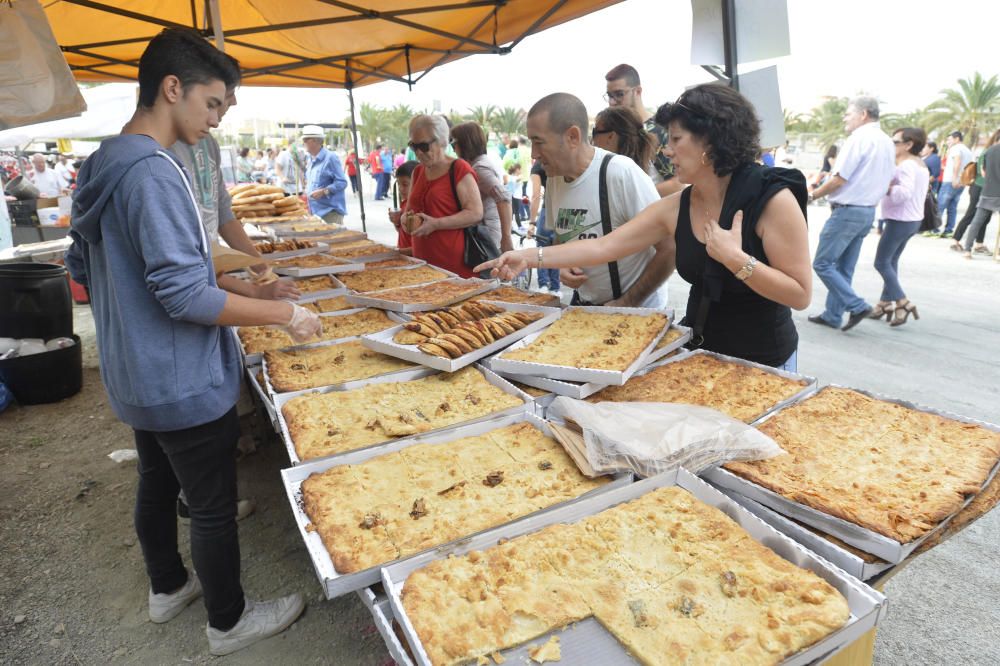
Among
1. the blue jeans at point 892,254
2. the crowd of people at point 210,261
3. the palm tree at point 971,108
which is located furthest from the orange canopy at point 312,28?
the palm tree at point 971,108

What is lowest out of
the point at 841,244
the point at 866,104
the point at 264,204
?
the point at 841,244

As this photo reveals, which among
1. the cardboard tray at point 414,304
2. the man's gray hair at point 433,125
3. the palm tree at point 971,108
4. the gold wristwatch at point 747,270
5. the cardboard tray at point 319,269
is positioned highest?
the palm tree at point 971,108

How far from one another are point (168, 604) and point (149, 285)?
181 centimetres

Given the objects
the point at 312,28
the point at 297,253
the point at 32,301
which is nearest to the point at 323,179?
the point at 312,28

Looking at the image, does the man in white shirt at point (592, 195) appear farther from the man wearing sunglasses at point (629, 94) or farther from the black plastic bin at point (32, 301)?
the black plastic bin at point (32, 301)

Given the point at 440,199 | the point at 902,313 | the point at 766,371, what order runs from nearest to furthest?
the point at 766,371 < the point at 440,199 < the point at 902,313

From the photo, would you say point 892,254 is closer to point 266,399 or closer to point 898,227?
point 898,227

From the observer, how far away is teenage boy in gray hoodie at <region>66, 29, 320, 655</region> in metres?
1.80

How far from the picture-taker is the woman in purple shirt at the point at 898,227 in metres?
7.12

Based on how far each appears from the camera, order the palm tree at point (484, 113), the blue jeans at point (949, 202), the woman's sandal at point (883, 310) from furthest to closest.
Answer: the palm tree at point (484, 113) < the blue jeans at point (949, 202) < the woman's sandal at point (883, 310)

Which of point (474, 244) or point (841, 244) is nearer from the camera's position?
point (474, 244)

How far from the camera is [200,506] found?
7.37ft

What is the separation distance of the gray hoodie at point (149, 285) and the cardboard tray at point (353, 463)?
537mm

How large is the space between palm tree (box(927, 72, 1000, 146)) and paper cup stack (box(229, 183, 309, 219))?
120 ft
